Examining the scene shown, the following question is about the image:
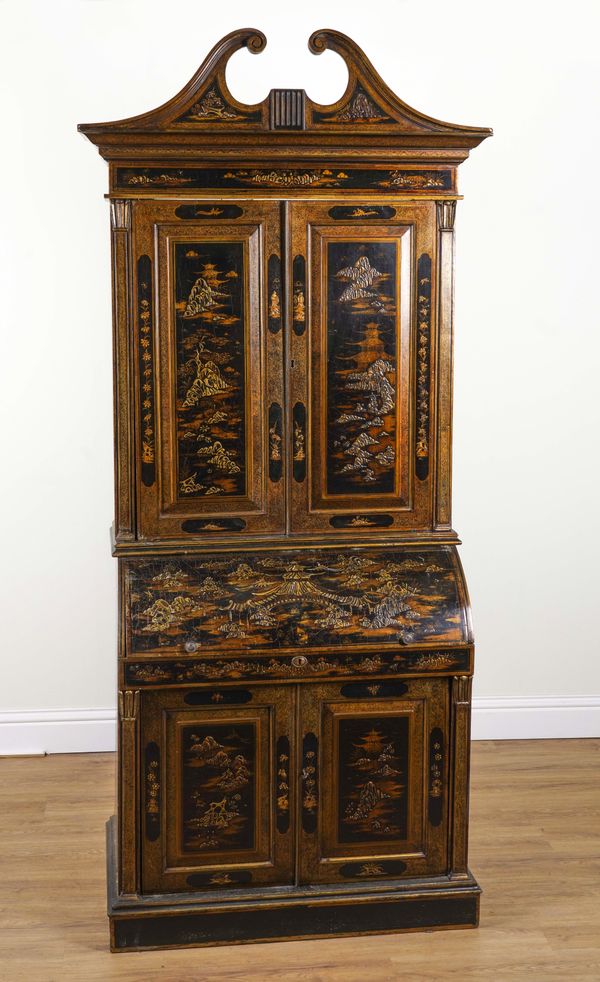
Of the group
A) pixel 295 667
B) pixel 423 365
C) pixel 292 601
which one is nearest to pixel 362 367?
pixel 423 365

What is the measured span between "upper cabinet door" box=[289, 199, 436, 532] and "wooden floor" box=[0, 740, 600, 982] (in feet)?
3.71

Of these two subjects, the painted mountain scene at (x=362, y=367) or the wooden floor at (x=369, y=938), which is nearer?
the wooden floor at (x=369, y=938)

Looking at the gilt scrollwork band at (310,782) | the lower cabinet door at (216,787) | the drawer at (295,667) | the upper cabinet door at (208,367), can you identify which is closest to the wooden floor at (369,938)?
the lower cabinet door at (216,787)

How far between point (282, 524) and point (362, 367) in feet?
1.62

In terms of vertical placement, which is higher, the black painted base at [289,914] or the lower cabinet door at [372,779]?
the lower cabinet door at [372,779]

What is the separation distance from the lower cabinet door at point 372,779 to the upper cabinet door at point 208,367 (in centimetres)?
55

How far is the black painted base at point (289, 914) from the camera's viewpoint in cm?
288

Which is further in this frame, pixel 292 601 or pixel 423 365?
pixel 423 365

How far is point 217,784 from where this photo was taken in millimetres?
2895

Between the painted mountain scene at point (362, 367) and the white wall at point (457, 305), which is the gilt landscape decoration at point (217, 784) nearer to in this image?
the painted mountain scene at point (362, 367)

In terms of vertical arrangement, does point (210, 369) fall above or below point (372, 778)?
above

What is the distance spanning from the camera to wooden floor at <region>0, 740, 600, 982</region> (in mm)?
2771

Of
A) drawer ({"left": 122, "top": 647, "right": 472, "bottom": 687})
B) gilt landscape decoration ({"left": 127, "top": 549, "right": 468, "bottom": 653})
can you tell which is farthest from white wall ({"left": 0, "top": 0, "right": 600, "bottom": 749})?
drawer ({"left": 122, "top": 647, "right": 472, "bottom": 687})

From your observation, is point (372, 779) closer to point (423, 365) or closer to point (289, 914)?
point (289, 914)
